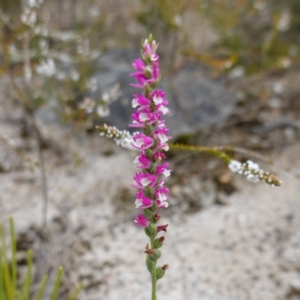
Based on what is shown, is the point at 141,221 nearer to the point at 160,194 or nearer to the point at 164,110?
the point at 160,194

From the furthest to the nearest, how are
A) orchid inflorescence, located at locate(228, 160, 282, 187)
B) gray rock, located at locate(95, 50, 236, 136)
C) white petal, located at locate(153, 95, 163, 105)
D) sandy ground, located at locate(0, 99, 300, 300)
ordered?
gray rock, located at locate(95, 50, 236, 136)
sandy ground, located at locate(0, 99, 300, 300)
orchid inflorescence, located at locate(228, 160, 282, 187)
white petal, located at locate(153, 95, 163, 105)

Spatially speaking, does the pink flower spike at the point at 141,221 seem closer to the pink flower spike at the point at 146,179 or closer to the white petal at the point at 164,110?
the pink flower spike at the point at 146,179

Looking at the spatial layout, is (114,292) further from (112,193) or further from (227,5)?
(227,5)

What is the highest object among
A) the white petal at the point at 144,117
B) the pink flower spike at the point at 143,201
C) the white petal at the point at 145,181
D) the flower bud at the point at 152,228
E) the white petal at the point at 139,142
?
the white petal at the point at 144,117

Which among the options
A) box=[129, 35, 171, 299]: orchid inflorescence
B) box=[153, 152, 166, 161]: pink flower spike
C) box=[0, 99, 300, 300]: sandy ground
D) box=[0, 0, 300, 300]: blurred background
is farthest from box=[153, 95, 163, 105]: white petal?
box=[0, 99, 300, 300]: sandy ground

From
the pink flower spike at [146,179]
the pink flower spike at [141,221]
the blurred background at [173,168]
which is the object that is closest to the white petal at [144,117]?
the pink flower spike at [146,179]

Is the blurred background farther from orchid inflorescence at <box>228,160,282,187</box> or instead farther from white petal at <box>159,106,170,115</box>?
white petal at <box>159,106,170,115</box>

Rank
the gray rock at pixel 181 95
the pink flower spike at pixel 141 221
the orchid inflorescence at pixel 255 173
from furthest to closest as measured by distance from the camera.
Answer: the gray rock at pixel 181 95 < the orchid inflorescence at pixel 255 173 < the pink flower spike at pixel 141 221

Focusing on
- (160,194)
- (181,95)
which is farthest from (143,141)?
(181,95)

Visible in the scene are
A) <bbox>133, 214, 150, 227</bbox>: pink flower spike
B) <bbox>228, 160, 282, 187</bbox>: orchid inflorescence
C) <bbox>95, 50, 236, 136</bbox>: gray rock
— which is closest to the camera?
<bbox>133, 214, 150, 227</bbox>: pink flower spike
